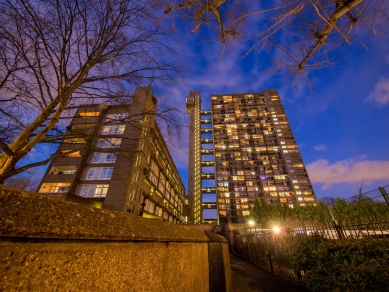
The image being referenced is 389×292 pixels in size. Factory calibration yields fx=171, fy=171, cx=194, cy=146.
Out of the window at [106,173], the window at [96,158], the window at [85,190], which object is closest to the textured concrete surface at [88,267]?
the window at [106,173]

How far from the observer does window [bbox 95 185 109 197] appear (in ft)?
88.0

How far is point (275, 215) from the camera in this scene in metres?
44.8

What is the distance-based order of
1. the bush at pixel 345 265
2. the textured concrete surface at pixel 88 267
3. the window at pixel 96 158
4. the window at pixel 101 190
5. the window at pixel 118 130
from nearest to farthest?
the textured concrete surface at pixel 88 267
the bush at pixel 345 265
the window at pixel 101 190
the window at pixel 96 158
the window at pixel 118 130

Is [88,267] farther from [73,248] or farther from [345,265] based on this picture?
[345,265]

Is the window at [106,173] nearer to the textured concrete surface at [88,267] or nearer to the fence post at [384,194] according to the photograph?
the textured concrete surface at [88,267]

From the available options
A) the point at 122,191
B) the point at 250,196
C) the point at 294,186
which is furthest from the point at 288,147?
the point at 122,191

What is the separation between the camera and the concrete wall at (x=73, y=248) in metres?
0.67

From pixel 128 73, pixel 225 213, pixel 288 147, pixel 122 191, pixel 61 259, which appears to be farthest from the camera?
pixel 288 147

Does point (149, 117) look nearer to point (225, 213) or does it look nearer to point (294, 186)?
point (225, 213)

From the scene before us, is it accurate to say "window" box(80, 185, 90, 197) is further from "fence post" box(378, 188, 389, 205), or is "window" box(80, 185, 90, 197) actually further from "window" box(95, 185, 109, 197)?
"fence post" box(378, 188, 389, 205)

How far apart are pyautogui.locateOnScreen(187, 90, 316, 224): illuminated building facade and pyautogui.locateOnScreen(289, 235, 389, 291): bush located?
227 feet

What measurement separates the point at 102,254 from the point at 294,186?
91317 millimetres

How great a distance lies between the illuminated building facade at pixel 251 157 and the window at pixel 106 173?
49.3 metres

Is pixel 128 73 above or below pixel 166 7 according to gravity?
below
